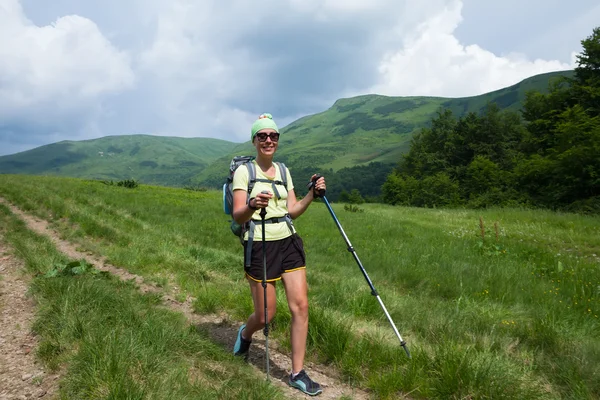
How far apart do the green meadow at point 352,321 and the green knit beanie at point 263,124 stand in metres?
2.61

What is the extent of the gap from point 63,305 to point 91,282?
0.95 m

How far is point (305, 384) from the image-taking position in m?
3.73

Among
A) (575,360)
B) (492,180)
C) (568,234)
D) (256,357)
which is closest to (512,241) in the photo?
(568,234)

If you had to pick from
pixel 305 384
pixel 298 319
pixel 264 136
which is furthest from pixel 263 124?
pixel 305 384

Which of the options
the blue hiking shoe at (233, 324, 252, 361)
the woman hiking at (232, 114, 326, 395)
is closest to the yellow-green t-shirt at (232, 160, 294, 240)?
the woman hiking at (232, 114, 326, 395)

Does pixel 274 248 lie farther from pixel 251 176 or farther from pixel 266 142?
pixel 266 142

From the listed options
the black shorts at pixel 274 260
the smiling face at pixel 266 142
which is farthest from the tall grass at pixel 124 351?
the smiling face at pixel 266 142

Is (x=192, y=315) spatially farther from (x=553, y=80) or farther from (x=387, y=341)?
(x=553, y=80)

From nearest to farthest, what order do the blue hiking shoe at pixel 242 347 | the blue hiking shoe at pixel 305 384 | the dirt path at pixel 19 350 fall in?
the dirt path at pixel 19 350 → the blue hiking shoe at pixel 305 384 → the blue hiking shoe at pixel 242 347

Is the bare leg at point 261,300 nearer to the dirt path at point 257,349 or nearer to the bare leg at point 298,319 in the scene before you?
the bare leg at point 298,319

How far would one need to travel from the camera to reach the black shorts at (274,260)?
3.91m

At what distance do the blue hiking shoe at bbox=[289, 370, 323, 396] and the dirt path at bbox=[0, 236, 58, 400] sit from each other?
7.47ft

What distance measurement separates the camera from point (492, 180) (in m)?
52.5

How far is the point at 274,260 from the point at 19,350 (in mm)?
3067
